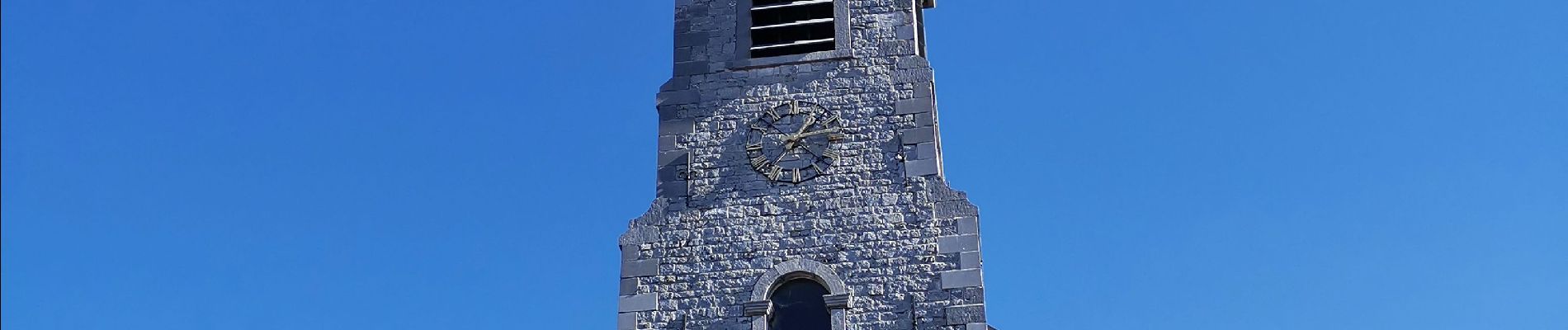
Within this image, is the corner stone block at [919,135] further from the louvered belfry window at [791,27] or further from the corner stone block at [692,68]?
the corner stone block at [692,68]

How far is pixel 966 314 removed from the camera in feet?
53.8

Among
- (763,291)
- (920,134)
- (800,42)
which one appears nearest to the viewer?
(763,291)

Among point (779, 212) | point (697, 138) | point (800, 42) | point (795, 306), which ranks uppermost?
point (800, 42)

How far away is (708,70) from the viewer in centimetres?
1919

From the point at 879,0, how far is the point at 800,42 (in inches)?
40.0

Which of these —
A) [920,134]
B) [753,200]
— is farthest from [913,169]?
[753,200]

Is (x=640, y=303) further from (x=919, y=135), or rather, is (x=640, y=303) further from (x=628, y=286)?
(x=919, y=135)

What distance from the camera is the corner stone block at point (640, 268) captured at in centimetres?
1728

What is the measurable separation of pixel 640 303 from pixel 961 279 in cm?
299

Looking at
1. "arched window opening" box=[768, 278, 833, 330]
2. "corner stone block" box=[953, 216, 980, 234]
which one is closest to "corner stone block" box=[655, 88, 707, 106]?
"arched window opening" box=[768, 278, 833, 330]

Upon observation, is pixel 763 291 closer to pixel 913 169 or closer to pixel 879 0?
pixel 913 169

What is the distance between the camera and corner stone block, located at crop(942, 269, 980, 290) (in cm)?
1662

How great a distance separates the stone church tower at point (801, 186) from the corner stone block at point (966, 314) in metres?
0.02

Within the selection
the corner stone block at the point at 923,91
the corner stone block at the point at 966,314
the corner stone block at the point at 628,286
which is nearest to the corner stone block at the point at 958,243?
the corner stone block at the point at 966,314
